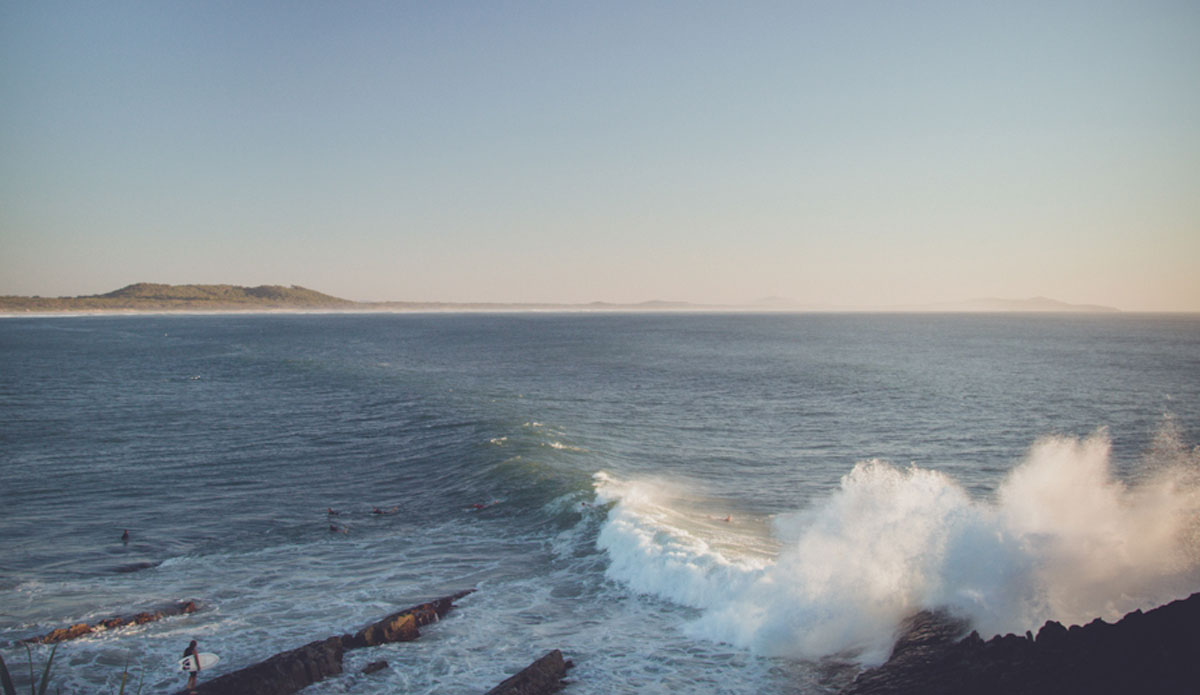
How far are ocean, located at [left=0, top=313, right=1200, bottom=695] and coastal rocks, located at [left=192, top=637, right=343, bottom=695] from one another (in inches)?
18.0

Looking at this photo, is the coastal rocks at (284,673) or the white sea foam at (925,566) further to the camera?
the white sea foam at (925,566)

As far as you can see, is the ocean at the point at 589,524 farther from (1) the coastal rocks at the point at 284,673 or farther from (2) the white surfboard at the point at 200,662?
(2) the white surfboard at the point at 200,662

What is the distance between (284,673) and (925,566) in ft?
53.7

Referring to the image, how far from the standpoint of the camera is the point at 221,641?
16.8 metres

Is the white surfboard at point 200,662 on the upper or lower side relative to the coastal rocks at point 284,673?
upper

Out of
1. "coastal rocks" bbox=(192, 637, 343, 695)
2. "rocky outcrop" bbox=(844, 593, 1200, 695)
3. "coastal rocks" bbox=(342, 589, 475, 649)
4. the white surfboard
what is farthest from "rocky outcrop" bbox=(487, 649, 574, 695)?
"rocky outcrop" bbox=(844, 593, 1200, 695)

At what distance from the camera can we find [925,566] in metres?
17.8

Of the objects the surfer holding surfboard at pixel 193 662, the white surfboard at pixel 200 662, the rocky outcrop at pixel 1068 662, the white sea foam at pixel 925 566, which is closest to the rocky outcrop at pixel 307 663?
the surfer holding surfboard at pixel 193 662

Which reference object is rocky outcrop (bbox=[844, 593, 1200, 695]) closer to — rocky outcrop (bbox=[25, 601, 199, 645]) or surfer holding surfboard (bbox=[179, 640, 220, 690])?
surfer holding surfboard (bbox=[179, 640, 220, 690])

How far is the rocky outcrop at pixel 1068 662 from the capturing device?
10.8 m

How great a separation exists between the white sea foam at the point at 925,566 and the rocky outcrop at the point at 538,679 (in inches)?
178

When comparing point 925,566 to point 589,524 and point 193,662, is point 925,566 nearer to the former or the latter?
point 589,524

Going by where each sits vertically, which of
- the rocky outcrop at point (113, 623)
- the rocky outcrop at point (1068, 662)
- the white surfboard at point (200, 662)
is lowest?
the rocky outcrop at point (113, 623)

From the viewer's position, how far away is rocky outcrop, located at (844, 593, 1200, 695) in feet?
35.6
